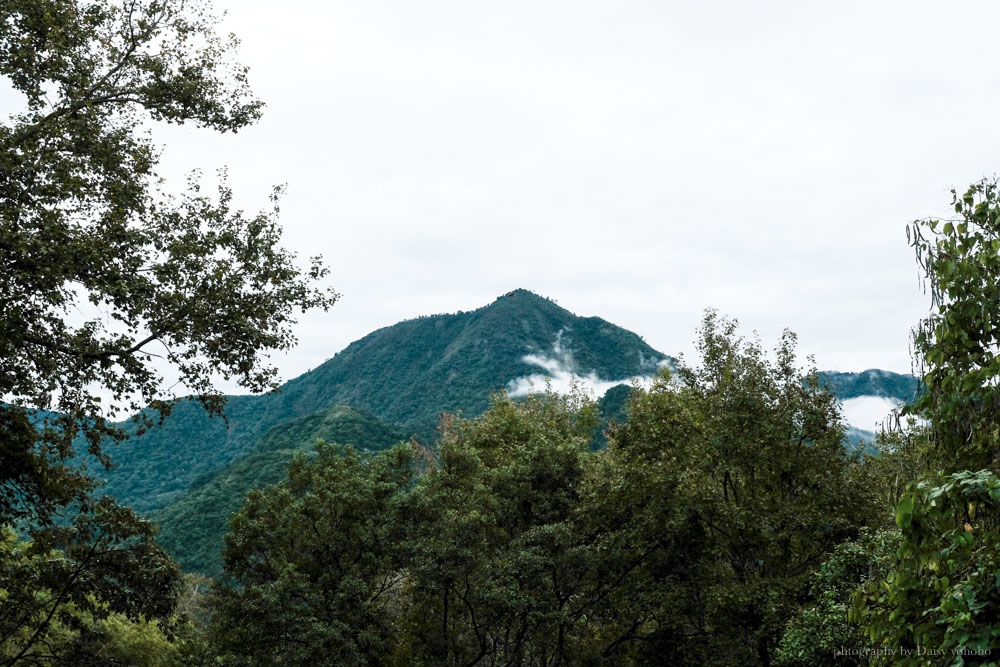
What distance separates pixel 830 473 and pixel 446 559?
37.3 ft

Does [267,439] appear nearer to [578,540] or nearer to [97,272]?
[578,540]

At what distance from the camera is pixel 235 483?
85000mm

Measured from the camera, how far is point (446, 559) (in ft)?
63.8

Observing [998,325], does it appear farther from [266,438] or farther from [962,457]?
[266,438]

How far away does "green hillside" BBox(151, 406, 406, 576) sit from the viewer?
234 feet

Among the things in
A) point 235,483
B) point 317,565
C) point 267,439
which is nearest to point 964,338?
point 317,565

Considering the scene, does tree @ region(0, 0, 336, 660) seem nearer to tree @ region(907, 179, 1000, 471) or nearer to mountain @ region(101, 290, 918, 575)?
tree @ region(907, 179, 1000, 471)

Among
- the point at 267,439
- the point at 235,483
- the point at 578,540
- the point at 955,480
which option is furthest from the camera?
the point at 267,439

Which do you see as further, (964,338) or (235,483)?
(235,483)

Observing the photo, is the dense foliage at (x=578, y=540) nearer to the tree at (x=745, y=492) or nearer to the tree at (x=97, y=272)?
the tree at (x=745, y=492)

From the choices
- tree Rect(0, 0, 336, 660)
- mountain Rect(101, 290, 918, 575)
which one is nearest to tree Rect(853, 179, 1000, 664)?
tree Rect(0, 0, 336, 660)

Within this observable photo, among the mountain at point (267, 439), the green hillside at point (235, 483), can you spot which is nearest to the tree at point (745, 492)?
the mountain at point (267, 439)

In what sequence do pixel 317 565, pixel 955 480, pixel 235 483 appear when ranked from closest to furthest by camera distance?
pixel 955 480 < pixel 317 565 < pixel 235 483

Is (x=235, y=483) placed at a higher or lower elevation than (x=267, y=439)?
lower
